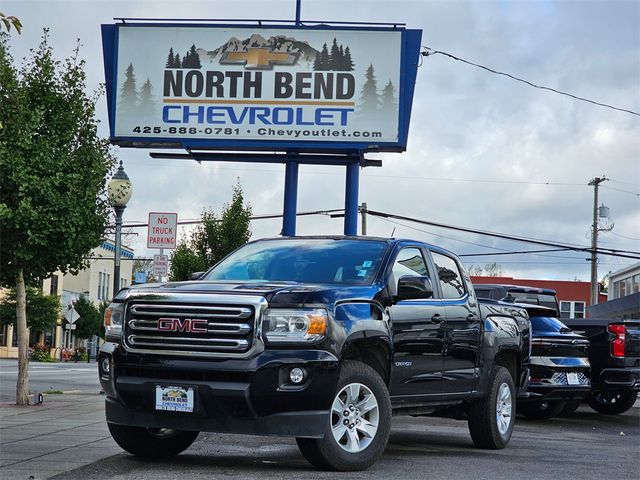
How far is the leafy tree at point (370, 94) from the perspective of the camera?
25719 millimetres

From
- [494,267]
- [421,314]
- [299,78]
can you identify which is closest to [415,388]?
[421,314]

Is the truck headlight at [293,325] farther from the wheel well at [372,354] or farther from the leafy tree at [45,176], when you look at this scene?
the leafy tree at [45,176]

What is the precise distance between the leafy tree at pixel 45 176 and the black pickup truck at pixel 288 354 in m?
6.69

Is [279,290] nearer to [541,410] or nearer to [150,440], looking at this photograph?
[150,440]

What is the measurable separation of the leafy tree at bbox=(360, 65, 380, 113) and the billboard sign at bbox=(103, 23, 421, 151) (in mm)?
23

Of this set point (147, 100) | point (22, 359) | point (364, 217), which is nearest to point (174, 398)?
point (22, 359)

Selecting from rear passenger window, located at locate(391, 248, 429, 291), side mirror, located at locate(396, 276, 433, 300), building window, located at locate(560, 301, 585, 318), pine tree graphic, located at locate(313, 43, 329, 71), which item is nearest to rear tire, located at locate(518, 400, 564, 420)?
rear passenger window, located at locate(391, 248, 429, 291)

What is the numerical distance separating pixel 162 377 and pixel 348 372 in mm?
1408

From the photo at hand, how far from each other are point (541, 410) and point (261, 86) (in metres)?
12.4

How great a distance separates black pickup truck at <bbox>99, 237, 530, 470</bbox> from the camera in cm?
816

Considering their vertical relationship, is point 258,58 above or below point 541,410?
above

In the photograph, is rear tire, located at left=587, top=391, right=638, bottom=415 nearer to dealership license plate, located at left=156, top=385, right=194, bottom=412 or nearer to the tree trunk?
the tree trunk

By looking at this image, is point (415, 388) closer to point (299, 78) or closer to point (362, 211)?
point (299, 78)

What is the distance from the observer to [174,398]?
8.30 metres
